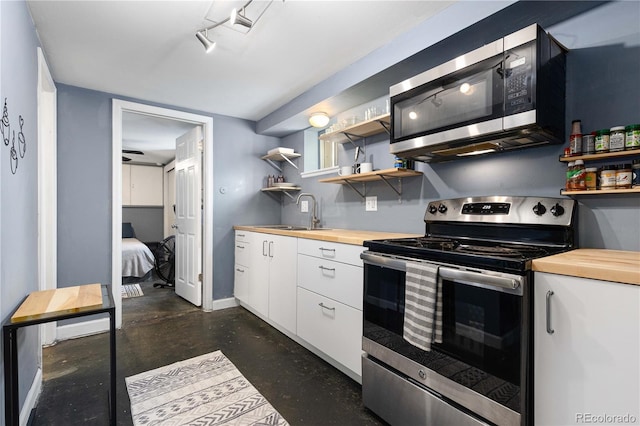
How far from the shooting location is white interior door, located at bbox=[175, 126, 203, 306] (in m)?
3.47

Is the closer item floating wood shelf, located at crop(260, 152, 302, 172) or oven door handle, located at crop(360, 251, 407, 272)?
oven door handle, located at crop(360, 251, 407, 272)

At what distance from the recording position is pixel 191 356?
2.32m

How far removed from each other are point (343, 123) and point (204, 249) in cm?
206

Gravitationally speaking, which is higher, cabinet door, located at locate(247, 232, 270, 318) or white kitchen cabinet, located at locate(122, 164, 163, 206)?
white kitchen cabinet, located at locate(122, 164, 163, 206)

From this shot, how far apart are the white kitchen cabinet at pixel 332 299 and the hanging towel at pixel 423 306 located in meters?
0.46

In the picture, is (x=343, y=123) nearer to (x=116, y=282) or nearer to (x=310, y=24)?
(x=310, y=24)

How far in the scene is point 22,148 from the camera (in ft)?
5.08

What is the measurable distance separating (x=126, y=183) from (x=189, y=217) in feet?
14.0

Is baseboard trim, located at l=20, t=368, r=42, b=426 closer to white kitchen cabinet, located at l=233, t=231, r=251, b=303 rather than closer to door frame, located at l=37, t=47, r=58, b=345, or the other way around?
door frame, located at l=37, t=47, r=58, b=345

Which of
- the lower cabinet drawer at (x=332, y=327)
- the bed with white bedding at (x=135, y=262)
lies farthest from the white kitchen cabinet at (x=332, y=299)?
the bed with white bedding at (x=135, y=262)

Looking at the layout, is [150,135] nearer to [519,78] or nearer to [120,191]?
[120,191]

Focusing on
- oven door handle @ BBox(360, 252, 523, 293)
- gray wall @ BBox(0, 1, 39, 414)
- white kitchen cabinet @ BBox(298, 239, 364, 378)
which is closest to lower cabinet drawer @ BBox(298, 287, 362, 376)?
white kitchen cabinet @ BBox(298, 239, 364, 378)

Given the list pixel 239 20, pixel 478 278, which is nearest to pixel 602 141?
pixel 478 278

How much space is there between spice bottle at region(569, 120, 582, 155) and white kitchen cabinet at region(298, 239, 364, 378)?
1108mm
